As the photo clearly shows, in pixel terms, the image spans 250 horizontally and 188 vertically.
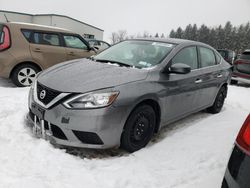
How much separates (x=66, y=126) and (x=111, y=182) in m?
0.85

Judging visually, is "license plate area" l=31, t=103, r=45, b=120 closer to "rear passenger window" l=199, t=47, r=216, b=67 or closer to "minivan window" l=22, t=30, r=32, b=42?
"rear passenger window" l=199, t=47, r=216, b=67

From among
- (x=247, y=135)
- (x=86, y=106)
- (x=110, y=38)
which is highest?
(x=247, y=135)

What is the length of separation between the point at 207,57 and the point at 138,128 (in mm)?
2626

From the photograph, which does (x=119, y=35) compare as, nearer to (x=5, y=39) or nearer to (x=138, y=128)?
(x=5, y=39)

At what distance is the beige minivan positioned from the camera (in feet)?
22.4

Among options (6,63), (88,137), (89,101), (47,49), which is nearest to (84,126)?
(88,137)

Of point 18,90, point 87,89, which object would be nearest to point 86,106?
point 87,89

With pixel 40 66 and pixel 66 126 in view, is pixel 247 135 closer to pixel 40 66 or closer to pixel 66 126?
pixel 66 126

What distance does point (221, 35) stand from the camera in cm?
7156

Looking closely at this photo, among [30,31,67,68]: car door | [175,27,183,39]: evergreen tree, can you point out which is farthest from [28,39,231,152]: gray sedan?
[175,27,183,39]: evergreen tree

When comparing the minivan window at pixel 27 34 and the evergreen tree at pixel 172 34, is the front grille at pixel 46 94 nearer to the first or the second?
the minivan window at pixel 27 34

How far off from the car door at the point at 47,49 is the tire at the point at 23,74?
0.27m

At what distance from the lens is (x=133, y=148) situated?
3.90 metres

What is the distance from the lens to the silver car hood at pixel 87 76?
3578 mm
